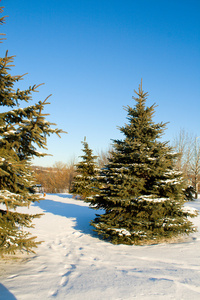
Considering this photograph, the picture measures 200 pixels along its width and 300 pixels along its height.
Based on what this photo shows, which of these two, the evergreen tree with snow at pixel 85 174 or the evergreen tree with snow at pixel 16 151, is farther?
the evergreen tree with snow at pixel 85 174

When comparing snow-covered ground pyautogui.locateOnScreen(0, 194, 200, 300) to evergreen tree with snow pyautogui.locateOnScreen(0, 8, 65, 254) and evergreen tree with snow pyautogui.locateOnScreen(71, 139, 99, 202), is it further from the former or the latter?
evergreen tree with snow pyautogui.locateOnScreen(71, 139, 99, 202)

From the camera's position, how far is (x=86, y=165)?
1938cm

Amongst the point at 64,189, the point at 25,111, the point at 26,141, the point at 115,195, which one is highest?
the point at 25,111

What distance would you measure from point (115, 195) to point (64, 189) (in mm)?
34694

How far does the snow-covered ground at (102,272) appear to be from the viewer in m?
3.08

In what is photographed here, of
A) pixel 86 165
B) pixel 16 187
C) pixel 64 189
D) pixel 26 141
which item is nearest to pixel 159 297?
pixel 16 187

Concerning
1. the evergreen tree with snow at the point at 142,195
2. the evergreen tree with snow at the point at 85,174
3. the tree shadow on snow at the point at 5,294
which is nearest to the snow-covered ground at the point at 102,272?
the tree shadow on snow at the point at 5,294

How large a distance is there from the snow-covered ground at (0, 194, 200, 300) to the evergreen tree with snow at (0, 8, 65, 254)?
71 cm

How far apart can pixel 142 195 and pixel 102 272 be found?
117 inches

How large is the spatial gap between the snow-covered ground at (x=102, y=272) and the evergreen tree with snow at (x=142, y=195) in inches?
20.5

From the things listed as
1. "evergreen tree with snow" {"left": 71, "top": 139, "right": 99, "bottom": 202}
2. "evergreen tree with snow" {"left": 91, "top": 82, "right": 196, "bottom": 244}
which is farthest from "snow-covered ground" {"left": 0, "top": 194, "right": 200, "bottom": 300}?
"evergreen tree with snow" {"left": 71, "top": 139, "right": 99, "bottom": 202}

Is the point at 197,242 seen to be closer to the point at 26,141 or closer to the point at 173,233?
the point at 173,233

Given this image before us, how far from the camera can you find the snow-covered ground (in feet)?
10.1

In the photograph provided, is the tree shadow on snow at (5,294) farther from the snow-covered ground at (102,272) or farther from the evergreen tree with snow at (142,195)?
the evergreen tree with snow at (142,195)
